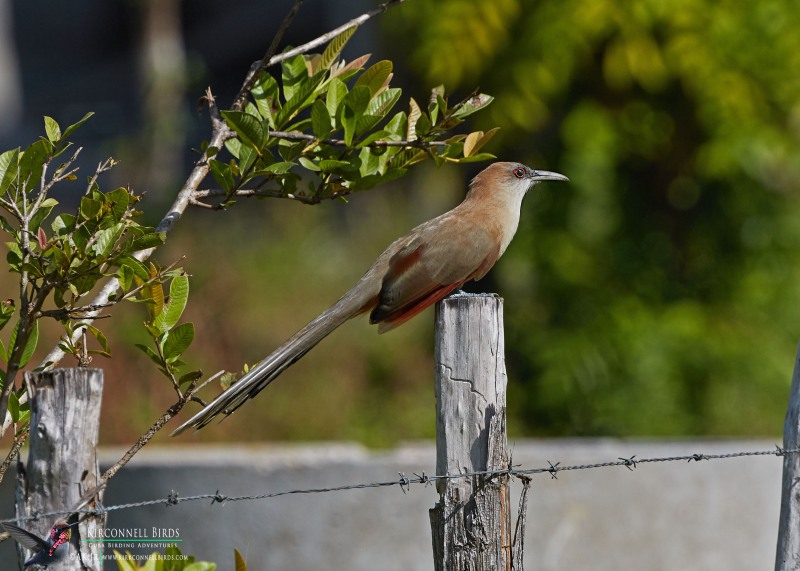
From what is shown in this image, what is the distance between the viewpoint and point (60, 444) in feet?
7.92

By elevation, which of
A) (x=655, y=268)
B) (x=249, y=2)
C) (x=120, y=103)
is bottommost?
(x=655, y=268)

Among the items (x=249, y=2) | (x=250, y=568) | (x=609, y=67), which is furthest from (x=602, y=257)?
(x=249, y=2)

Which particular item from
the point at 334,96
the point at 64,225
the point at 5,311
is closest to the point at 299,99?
the point at 334,96

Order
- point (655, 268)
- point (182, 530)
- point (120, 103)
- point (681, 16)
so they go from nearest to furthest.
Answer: point (182, 530) → point (681, 16) → point (655, 268) → point (120, 103)

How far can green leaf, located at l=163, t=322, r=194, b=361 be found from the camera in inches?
112

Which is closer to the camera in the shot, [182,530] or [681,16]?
[182,530]

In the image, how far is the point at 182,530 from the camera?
6.24 meters

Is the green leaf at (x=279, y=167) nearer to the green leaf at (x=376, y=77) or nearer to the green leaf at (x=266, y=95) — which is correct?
the green leaf at (x=266, y=95)

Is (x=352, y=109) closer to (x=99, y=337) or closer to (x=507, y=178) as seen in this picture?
(x=99, y=337)

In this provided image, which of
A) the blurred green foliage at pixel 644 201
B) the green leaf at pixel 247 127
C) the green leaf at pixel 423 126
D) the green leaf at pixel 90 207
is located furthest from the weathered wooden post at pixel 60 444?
the blurred green foliage at pixel 644 201

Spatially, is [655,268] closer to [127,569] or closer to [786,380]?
[786,380]

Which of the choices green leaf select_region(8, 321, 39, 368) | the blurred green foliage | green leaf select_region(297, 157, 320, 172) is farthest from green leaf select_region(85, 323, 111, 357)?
the blurred green foliage

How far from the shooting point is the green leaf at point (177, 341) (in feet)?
9.36

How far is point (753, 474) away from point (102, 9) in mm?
15945
